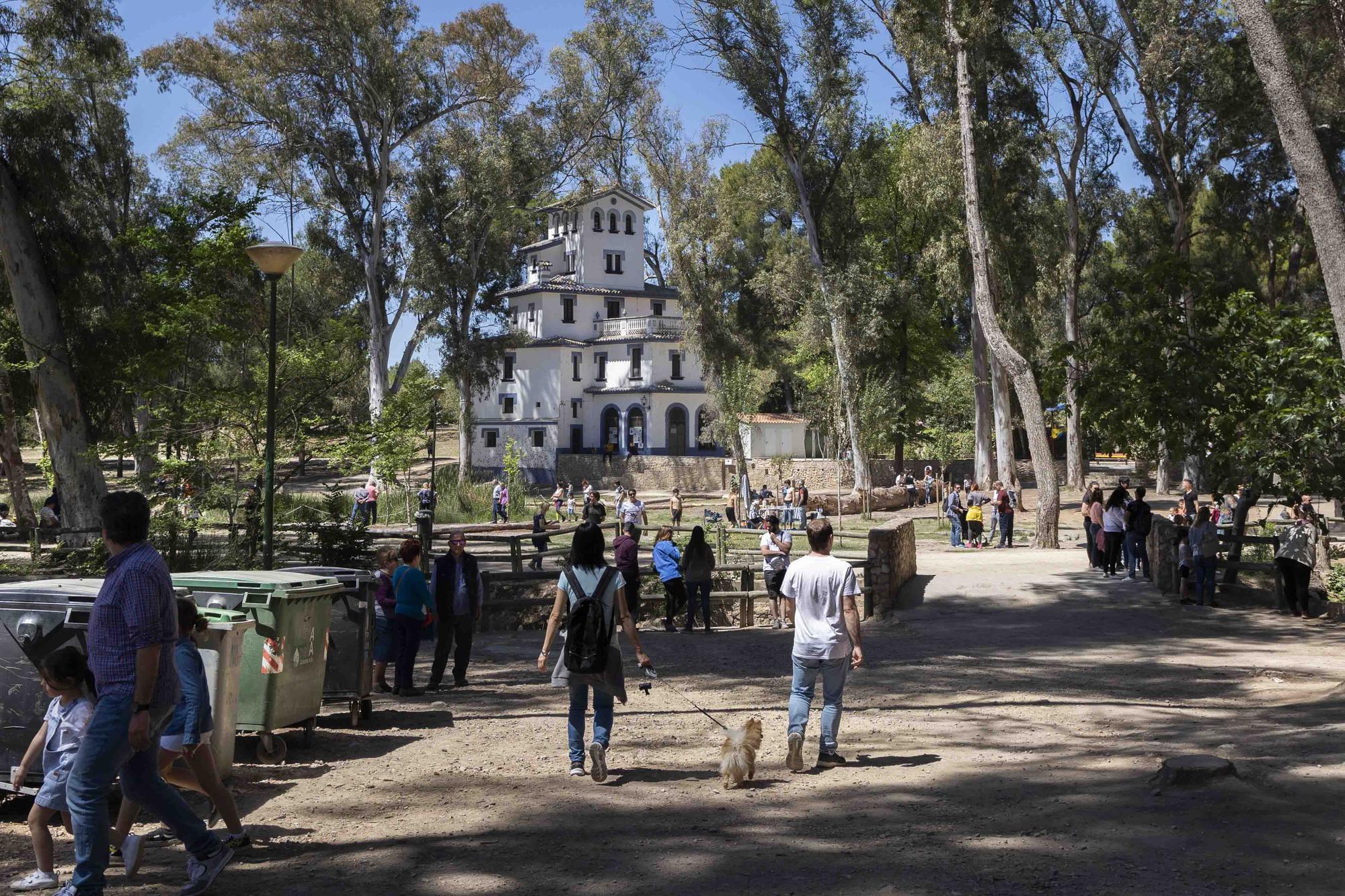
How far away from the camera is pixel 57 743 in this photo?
217 inches

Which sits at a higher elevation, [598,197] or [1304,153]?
[598,197]

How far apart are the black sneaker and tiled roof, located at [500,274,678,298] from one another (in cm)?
5592

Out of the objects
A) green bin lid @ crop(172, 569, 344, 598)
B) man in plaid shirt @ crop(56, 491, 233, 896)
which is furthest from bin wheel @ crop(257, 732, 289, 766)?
man in plaid shirt @ crop(56, 491, 233, 896)

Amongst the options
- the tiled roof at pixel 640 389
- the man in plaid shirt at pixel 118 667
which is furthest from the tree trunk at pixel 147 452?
the tiled roof at pixel 640 389

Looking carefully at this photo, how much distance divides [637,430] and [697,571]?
1839 inches

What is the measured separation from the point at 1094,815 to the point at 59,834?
558cm

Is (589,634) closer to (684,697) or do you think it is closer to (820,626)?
(820,626)

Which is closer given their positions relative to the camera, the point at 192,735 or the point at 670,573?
the point at 192,735

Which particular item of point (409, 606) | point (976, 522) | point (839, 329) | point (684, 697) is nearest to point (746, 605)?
point (684, 697)

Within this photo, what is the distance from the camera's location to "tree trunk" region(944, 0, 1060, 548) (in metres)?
26.8

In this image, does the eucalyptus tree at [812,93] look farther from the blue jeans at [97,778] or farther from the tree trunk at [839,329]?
the blue jeans at [97,778]

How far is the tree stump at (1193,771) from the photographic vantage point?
6.89 meters

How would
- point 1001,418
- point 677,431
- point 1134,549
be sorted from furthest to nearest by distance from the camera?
1. point 677,431
2. point 1001,418
3. point 1134,549

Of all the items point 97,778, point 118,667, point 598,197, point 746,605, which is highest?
point 598,197
